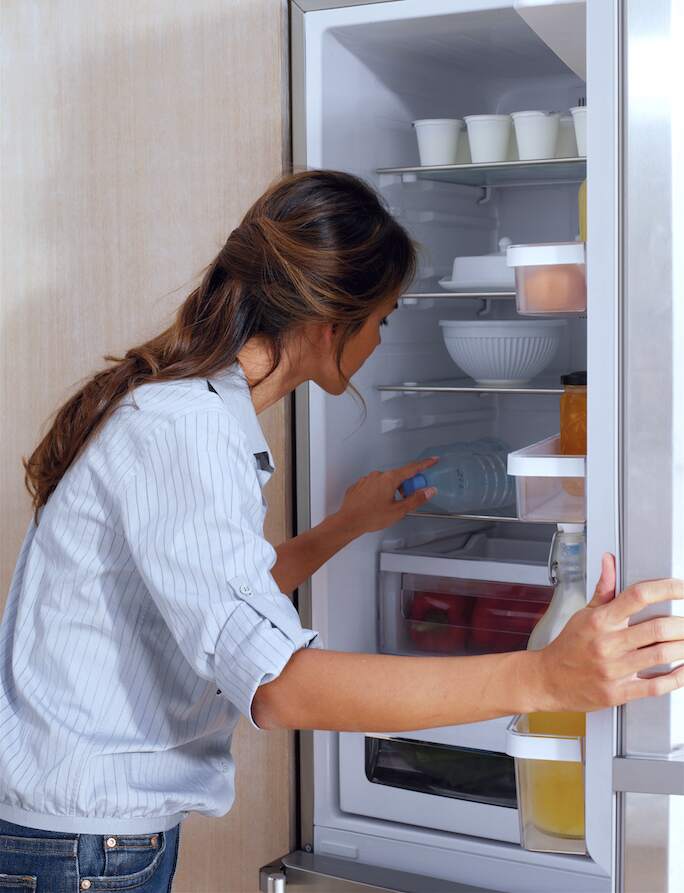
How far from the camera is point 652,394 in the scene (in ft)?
3.10

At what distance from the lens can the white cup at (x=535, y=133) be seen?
162 centimetres

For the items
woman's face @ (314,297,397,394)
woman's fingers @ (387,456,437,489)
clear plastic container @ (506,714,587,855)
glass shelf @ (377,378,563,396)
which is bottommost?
clear plastic container @ (506,714,587,855)

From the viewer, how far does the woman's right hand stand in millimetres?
940

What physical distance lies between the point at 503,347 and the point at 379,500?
0.99ft

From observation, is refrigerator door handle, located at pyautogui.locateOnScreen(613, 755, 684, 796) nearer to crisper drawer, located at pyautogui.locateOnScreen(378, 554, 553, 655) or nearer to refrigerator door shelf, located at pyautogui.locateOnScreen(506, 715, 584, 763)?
refrigerator door shelf, located at pyautogui.locateOnScreen(506, 715, 584, 763)

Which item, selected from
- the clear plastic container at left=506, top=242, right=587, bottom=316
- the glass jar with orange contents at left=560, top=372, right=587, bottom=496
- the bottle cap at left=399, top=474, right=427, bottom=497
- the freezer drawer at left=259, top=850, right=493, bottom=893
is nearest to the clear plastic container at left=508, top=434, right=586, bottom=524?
the glass jar with orange contents at left=560, top=372, right=587, bottom=496

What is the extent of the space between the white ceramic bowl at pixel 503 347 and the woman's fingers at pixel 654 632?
80cm

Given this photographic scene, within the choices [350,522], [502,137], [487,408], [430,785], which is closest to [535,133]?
[502,137]

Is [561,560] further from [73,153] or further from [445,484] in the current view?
[73,153]

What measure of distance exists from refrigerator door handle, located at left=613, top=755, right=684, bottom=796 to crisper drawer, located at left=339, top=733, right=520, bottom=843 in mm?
683

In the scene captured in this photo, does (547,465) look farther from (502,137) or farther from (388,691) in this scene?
(502,137)

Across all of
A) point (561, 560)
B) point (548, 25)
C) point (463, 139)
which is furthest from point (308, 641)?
point (463, 139)

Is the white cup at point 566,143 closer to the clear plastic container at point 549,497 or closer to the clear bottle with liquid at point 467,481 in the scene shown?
the clear bottle with liquid at point 467,481

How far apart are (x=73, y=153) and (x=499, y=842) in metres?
1.28
